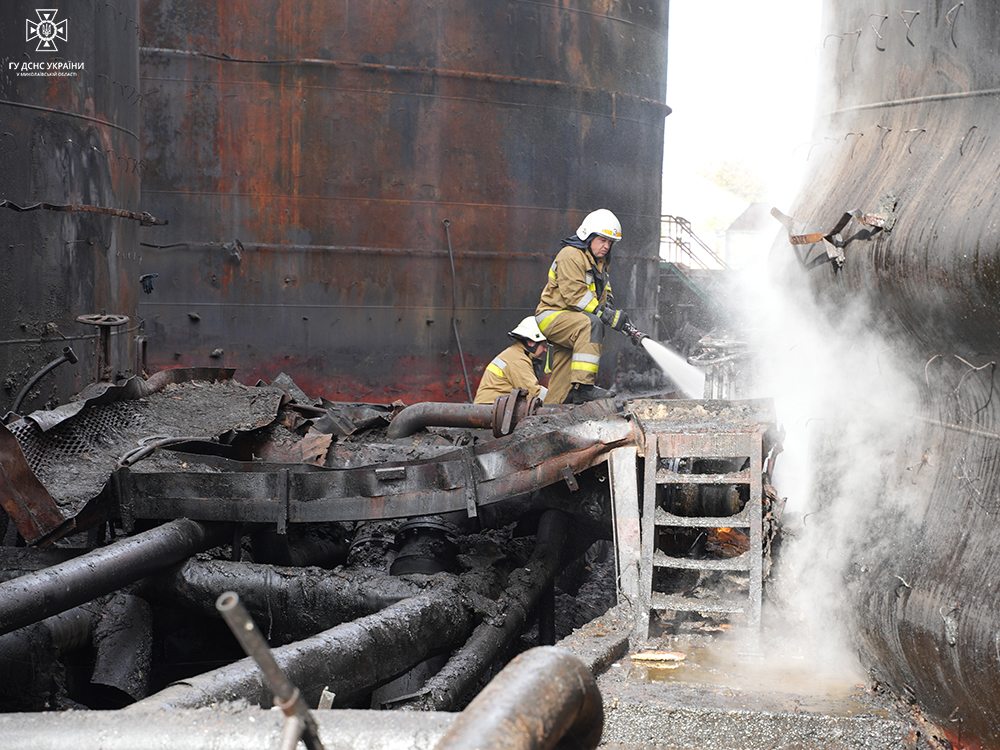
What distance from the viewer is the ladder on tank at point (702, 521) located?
3.91m

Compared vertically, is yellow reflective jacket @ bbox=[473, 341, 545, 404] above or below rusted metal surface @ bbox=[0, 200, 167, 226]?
below

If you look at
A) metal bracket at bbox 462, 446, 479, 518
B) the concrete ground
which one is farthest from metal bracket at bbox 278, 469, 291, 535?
the concrete ground

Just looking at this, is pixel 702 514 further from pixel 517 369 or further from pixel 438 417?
pixel 517 369

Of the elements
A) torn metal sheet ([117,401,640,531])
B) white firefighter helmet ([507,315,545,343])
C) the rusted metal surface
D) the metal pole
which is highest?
the rusted metal surface

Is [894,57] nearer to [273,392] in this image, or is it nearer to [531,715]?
[531,715]

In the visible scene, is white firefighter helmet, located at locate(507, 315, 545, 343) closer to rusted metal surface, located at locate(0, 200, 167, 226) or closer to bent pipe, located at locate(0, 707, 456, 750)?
rusted metal surface, located at locate(0, 200, 167, 226)

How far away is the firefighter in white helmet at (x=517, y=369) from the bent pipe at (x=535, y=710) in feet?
18.4

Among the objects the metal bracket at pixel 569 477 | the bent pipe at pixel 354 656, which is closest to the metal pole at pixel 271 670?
the bent pipe at pixel 354 656

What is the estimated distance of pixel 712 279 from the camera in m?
21.1

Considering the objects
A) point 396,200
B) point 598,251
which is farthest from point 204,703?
point 396,200

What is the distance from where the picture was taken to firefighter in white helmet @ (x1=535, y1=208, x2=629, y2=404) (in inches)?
301

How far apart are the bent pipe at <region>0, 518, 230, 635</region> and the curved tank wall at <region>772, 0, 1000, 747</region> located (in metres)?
3.06

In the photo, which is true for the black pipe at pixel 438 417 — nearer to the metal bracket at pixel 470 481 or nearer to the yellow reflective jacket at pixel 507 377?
the metal bracket at pixel 470 481

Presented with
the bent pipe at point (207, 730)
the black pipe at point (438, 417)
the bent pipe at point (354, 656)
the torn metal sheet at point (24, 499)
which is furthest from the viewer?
the black pipe at point (438, 417)
